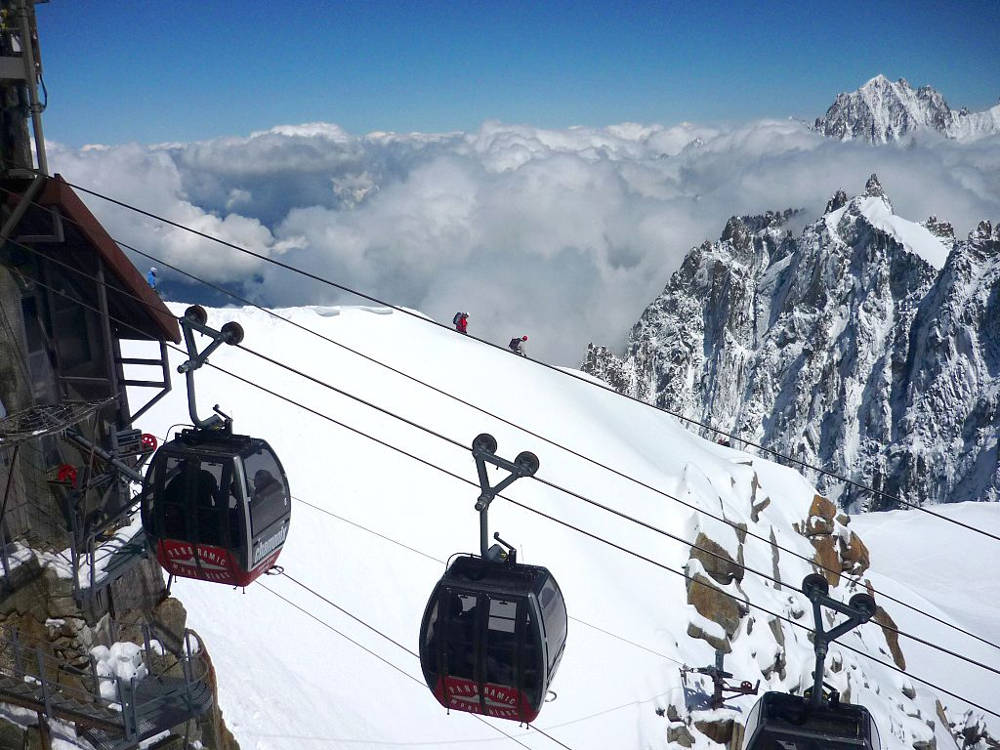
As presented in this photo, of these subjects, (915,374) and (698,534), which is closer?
(698,534)

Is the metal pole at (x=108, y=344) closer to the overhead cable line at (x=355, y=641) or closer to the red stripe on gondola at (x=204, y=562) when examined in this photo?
the red stripe on gondola at (x=204, y=562)

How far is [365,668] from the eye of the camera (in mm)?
17906

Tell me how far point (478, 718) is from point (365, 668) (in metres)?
2.97

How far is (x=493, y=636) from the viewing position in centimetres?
933

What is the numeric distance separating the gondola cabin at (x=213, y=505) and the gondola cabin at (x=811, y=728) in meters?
7.19

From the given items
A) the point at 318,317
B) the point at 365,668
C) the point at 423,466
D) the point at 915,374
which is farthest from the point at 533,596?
the point at 915,374

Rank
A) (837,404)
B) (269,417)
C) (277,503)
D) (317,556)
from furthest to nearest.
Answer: (837,404)
(269,417)
(317,556)
(277,503)

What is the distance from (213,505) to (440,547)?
12576mm

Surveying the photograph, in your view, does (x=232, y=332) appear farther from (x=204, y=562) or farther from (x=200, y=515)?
(x=204, y=562)

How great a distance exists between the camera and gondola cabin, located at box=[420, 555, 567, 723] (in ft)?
30.3

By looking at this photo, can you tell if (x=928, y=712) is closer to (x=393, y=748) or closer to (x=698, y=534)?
(x=698, y=534)

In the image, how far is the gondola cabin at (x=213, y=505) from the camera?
10758mm

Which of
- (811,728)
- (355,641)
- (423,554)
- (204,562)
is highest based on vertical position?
(204,562)

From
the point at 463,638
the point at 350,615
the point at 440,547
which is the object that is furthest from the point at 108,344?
the point at 440,547
